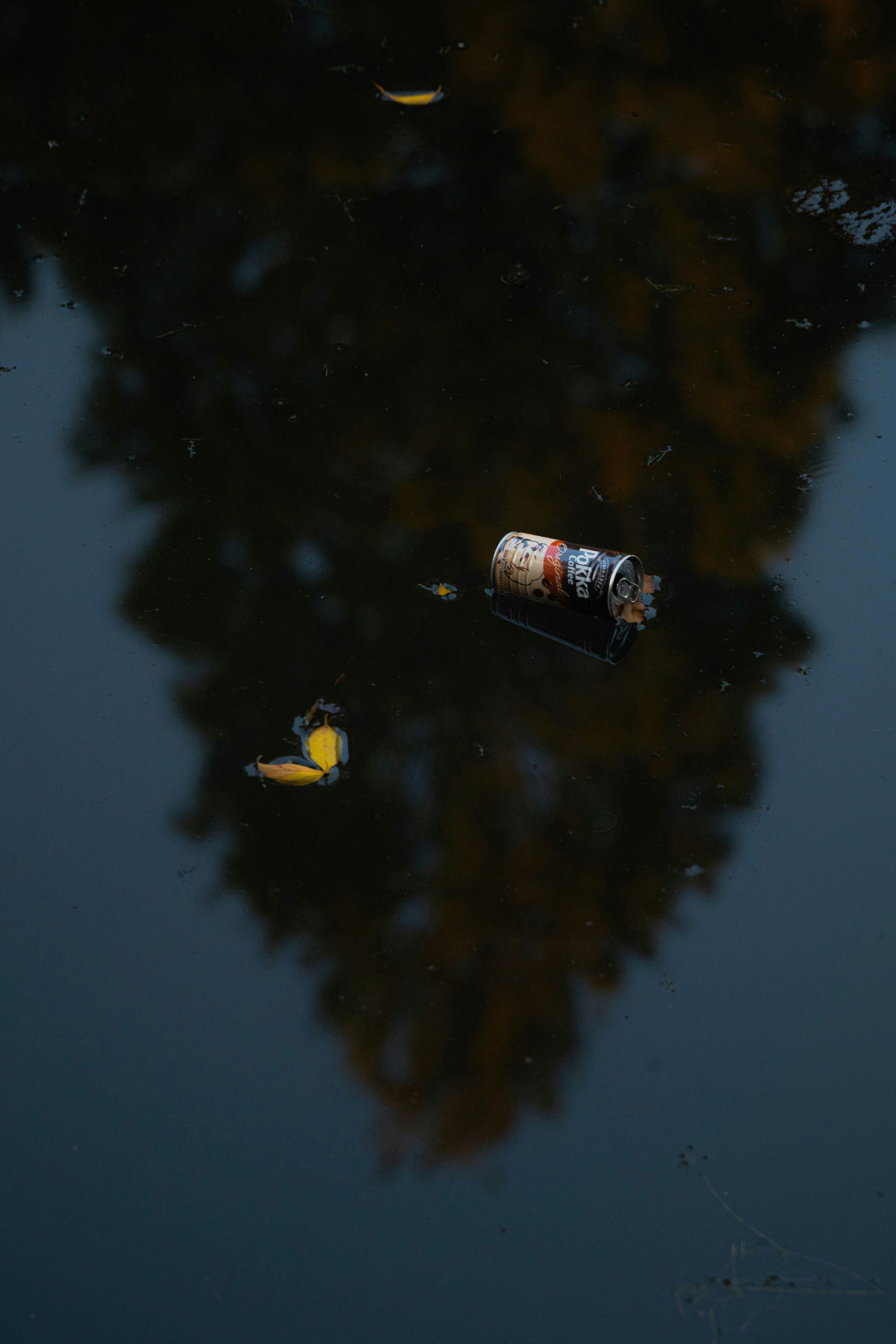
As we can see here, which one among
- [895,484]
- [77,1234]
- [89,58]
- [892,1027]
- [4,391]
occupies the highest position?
[89,58]

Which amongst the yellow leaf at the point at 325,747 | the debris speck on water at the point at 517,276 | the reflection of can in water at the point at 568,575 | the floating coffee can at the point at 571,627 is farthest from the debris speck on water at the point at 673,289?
the yellow leaf at the point at 325,747

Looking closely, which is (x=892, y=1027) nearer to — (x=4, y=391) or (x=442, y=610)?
(x=442, y=610)

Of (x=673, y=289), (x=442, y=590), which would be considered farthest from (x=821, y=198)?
(x=442, y=590)

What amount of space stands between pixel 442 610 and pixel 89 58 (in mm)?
1417

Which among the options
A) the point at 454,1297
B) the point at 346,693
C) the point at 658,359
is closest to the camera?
the point at 454,1297

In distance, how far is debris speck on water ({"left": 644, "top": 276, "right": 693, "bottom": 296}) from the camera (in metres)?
1.67

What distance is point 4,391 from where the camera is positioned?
1653 mm

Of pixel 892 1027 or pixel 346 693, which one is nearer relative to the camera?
pixel 892 1027

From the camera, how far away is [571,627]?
1528mm

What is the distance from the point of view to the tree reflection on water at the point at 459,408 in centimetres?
141

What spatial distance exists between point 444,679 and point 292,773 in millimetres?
323

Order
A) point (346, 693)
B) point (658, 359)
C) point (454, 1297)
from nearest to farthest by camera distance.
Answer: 1. point (454, 1297)
2. point (346, 693)
3. point (658, 359)

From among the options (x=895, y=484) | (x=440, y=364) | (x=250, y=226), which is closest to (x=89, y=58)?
(x=250, y=226)

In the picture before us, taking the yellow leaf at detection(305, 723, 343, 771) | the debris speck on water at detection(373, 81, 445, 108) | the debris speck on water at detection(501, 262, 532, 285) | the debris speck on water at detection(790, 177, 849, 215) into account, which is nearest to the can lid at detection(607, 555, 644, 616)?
the yellow leaf at detection(305, 723, 343, 771)
